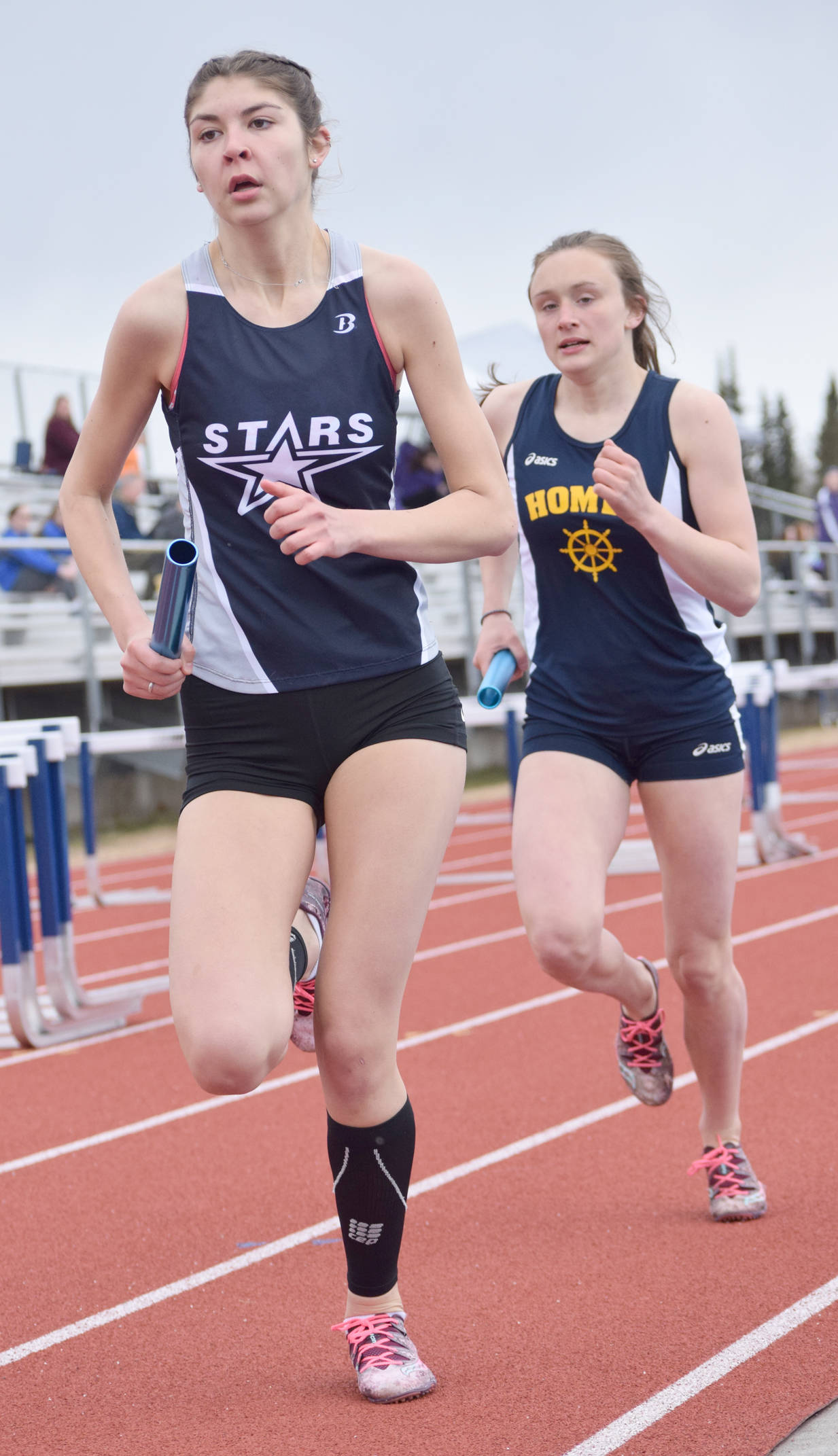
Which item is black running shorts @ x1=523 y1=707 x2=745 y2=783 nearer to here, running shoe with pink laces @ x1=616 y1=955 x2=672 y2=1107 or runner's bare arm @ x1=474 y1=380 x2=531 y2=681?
runner's bare arm @ x1=474 y1=380 x2=531 y2=681

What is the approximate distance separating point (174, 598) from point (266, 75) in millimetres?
899

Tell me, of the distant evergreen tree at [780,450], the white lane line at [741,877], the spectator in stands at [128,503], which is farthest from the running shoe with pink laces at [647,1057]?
the distant evergreen tree at [780,450]

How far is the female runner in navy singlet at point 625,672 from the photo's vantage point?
3451 mm

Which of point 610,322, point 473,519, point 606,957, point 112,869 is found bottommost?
point 112,869

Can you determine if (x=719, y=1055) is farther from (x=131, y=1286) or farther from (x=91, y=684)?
(x=91, y=684)

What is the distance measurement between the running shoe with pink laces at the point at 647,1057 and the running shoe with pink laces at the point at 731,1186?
246 mm

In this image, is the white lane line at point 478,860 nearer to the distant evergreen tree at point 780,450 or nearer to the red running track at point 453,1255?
the red running track at point 453,1255

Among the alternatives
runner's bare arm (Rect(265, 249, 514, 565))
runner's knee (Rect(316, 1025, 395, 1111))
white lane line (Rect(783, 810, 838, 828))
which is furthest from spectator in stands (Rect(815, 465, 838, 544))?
runner's knee (Rect(316, 1025, 395, 1111))

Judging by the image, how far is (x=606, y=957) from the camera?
139 inches

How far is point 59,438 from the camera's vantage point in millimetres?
14391

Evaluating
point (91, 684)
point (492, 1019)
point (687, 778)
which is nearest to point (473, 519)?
point (687, 778)

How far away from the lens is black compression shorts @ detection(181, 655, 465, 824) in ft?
8.56

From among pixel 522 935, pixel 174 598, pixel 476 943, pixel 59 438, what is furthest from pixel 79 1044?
pixel 59 438

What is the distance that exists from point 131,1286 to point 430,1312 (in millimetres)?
702
